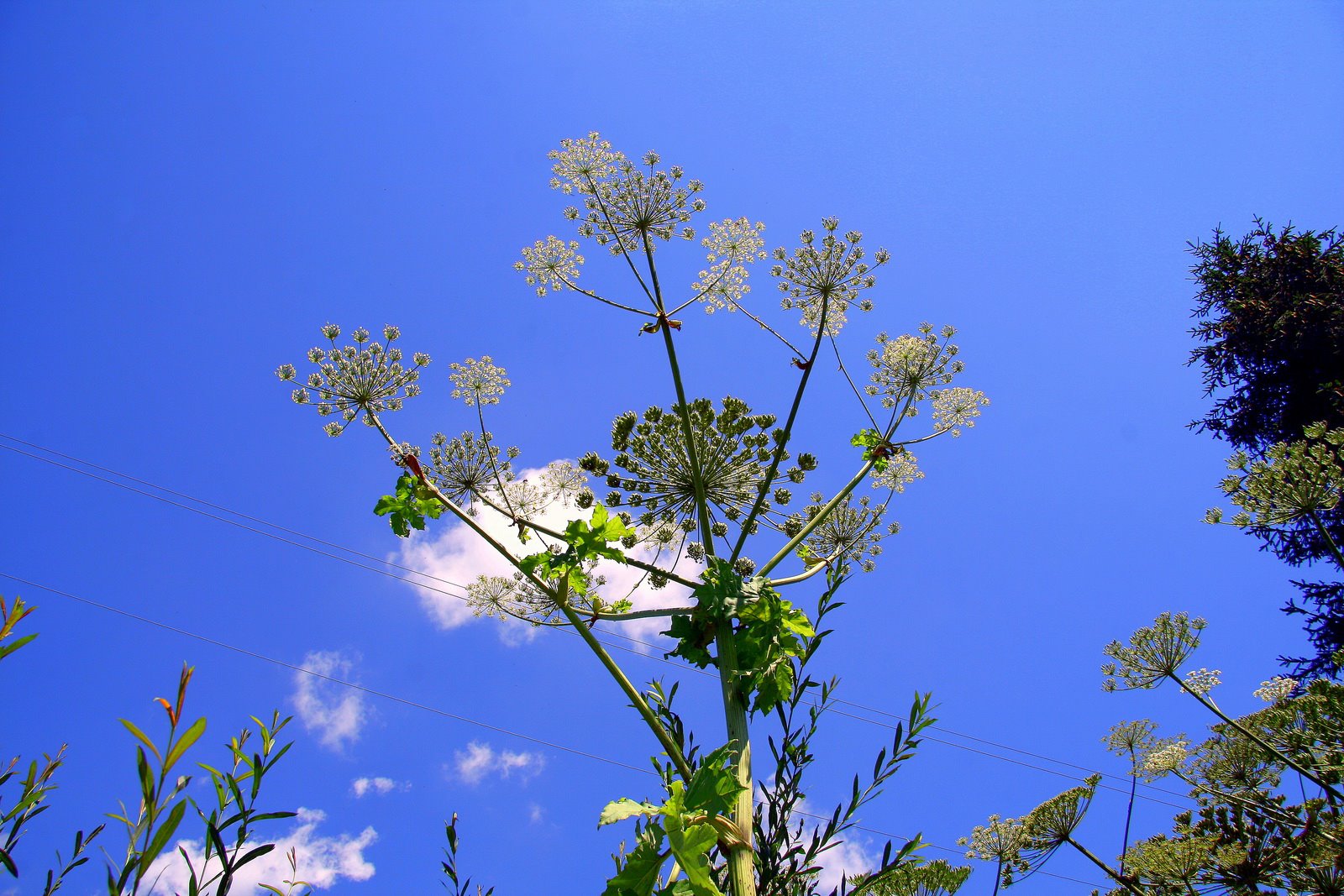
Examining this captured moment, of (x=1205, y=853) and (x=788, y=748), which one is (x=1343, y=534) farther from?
(x=788, y=748)

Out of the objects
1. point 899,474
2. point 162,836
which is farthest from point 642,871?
point 899,474

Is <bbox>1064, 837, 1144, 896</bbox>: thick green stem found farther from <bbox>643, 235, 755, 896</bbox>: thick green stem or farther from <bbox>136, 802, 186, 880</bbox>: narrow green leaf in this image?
<bbox>136, 802, 186, 880</bbox>: narrow green leaf

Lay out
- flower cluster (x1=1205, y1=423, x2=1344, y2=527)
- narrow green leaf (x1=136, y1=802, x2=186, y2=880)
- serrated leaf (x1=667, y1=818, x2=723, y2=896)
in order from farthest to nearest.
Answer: flower cluster (x1=1205, y1=423, x2=1344, y2=527), serrated leaf (x1=667, y1=818, x2=723, y2=896), narrow green leaf (x1=136, y1=802, x2=186, y2=880)

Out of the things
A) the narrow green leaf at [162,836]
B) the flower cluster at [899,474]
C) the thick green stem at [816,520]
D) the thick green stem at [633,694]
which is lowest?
the narrow green leaf at [162,836]

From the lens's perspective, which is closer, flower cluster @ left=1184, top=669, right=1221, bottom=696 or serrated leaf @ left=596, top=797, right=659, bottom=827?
serrated leaf @ left=596, top=797, right=659, bottom=827

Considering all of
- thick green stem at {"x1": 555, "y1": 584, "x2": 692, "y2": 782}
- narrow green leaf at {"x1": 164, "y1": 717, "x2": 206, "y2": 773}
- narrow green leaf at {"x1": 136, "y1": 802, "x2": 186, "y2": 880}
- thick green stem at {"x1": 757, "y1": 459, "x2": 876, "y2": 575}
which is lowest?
narrow green leaf at {"x1": 136, "y1": 802, "x2": 186, "y2": 880}

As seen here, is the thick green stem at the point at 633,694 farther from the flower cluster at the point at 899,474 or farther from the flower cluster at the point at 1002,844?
the flower cluster at the point at 1002,844

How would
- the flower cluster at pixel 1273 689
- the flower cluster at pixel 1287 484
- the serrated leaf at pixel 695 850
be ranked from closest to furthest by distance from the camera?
the serrated leaf at pixel 695 850 → the flower cluster at pixel 1287 484 → the flower cluster at pixel 1273 689

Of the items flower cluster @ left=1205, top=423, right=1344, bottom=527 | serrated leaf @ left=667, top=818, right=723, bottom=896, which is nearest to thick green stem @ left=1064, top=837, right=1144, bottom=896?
flower cluster @ left=1205, top=423, right=1344, bottom=527

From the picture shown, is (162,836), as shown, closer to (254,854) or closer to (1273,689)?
(254,854)

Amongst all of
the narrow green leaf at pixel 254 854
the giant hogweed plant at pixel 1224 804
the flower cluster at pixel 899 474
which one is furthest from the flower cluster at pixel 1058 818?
the narrow green leaf at pixel 254 854

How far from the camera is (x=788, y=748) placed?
11.3 ft

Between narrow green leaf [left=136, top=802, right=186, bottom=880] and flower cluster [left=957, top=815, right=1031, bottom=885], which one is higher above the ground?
flower cluster [left=957, top=815, right=1031, bottom=885]

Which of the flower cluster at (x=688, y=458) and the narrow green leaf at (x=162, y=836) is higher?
the flower cluster at (x=688, y=458)
